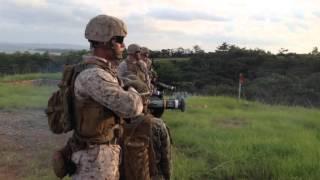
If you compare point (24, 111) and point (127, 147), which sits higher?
point (127, 147)

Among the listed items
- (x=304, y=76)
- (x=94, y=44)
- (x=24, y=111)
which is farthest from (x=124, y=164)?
(x=304, y=76)

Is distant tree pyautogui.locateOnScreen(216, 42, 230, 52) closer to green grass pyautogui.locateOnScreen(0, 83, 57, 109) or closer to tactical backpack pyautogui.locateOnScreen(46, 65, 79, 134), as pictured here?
green grass pyautogui.locateOnScreen(0, 83, 57, 109)

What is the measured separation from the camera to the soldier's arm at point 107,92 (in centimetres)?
316

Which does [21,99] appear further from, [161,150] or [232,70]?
[232,70]

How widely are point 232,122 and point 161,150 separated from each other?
22.1 ft

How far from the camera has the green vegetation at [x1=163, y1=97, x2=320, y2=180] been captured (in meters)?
6.33

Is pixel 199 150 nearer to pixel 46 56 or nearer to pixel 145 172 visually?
pixel 145 172

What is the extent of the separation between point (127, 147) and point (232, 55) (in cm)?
2675

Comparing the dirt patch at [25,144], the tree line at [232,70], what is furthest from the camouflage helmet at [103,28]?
the tree line at [232,70]

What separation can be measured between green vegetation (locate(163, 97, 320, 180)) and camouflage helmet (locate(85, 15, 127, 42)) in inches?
120

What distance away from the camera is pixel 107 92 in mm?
3154

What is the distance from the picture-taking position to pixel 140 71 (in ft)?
23.2

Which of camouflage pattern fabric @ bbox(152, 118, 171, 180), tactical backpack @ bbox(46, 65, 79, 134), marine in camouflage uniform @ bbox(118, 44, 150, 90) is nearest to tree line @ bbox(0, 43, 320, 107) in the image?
marine in camouflage uniform @ bbox(118, 44, 150, 90)

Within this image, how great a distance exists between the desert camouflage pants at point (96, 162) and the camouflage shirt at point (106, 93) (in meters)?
0.26
